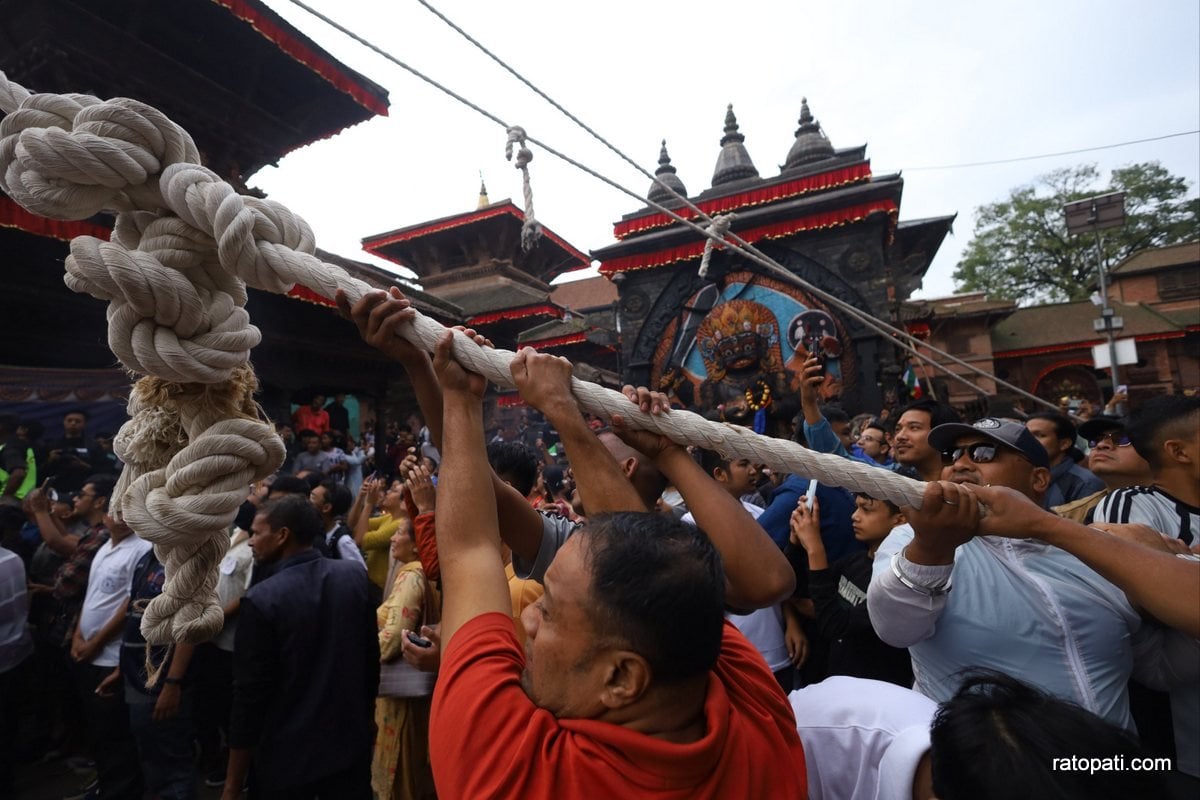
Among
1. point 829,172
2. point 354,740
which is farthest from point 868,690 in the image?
point 829,172

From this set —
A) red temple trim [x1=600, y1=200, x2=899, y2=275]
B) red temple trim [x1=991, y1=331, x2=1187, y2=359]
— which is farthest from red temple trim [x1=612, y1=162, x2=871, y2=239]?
red temple trim [x1=991, y1=331, x2=1187, y2=359]

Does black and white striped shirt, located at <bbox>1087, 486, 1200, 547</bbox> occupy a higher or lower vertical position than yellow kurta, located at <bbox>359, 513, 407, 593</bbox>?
higher

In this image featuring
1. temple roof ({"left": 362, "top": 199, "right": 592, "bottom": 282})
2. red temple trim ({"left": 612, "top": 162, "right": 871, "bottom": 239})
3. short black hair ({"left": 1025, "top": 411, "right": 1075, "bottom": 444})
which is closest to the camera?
short black hair ({"left": 1025, "top": 411, "right": 1075, "bottom": 444})

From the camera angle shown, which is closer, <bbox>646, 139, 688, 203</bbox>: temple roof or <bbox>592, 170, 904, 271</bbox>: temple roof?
<bbox>592, 170, 904, 271</bbox>: temple roof

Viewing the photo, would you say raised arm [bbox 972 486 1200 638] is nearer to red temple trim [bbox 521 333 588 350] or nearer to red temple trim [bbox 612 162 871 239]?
red temple trim [bbox 612 162 871 239]

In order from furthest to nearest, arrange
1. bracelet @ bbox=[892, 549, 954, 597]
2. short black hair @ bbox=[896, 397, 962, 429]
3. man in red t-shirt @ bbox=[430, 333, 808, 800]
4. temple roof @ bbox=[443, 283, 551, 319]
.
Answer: temple roof @ bbox=[443, 283, 551, 319] < short black hair @ bbox=[896, 397, 962, 429] < bracelet @ bbox=[892, 549, 954, 597] < man in red t-shirt @ bbox=[430, 333, 808, 800]

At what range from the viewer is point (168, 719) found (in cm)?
301

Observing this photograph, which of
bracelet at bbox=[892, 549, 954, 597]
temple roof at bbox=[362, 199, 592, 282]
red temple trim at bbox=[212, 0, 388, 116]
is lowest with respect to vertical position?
bracelet at bbox=[892, 549, 954, 597]

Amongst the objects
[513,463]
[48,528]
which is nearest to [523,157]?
[513,463]

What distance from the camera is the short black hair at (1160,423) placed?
1.94 metres

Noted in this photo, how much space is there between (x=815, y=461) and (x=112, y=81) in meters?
7.49

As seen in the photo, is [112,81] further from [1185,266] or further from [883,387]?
[1185,266]

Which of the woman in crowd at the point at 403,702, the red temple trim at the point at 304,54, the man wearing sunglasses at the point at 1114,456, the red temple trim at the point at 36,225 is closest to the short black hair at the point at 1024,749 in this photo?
the woman in crowd at the point at 403,702

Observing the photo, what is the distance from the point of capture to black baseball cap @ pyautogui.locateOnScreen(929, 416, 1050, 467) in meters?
1.93
